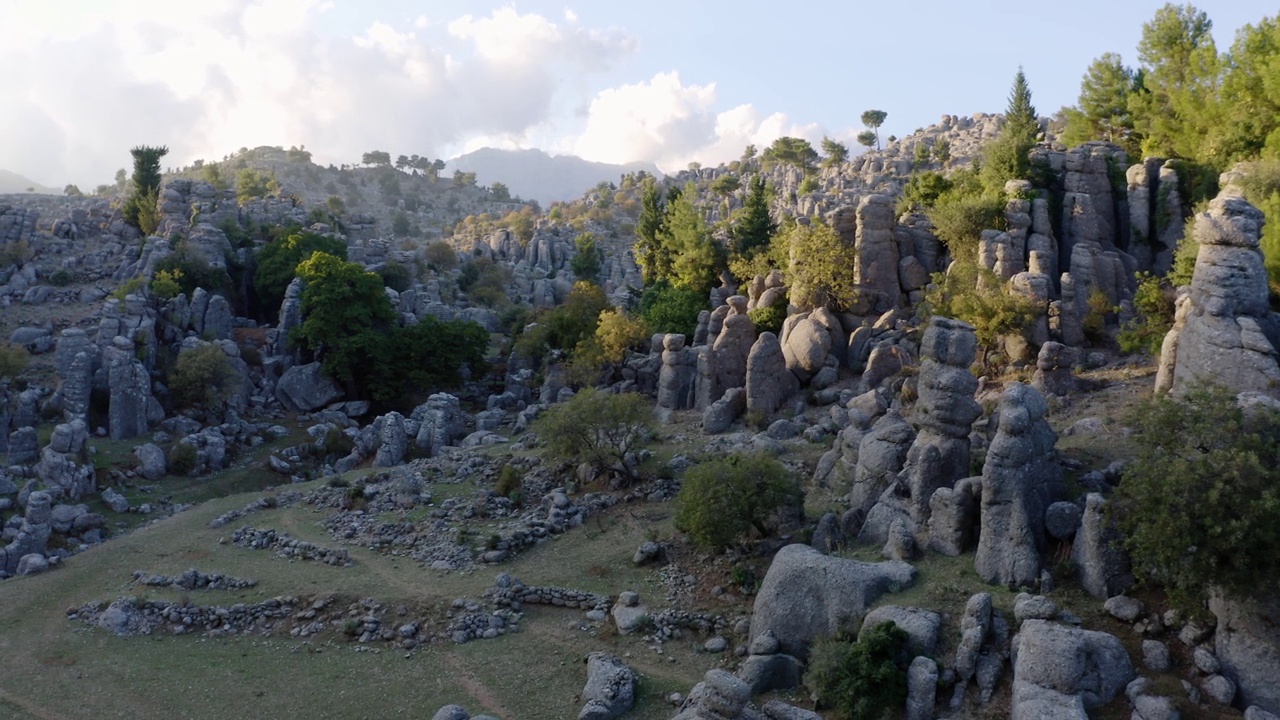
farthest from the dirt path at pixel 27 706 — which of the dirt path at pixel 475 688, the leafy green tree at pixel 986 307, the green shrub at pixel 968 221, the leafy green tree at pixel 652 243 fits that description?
the leafy green tree at pixel 652 243

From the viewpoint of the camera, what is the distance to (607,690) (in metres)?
17.4

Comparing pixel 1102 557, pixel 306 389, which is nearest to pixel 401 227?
pixel 306 389

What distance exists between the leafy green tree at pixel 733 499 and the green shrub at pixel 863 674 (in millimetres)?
5243

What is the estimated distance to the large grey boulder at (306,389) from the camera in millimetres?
45344

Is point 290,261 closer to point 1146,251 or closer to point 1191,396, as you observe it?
point 1146,251

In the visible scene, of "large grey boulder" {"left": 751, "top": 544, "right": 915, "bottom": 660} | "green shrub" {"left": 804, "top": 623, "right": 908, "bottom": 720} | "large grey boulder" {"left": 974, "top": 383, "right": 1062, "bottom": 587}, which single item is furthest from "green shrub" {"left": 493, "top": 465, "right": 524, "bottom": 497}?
"large grey boulder" {"left": 974, "top": 383, "right": 1062, "bottom": 587}

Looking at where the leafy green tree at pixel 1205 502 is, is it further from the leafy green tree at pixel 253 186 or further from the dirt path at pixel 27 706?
the leafy green tree at pixel 253 186

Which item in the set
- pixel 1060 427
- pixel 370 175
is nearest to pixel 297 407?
pixel 1060 427

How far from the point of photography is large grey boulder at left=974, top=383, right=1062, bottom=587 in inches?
715

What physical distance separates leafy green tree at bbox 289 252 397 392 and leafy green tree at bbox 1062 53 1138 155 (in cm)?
3604

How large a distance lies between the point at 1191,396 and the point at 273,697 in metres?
17.8

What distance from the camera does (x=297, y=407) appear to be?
148 feet

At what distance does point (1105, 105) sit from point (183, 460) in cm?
4414

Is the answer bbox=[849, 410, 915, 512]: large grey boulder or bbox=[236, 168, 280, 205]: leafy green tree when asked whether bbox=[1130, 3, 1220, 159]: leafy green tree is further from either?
bbox=[236, 168, 280, 205]: leafy green tree
